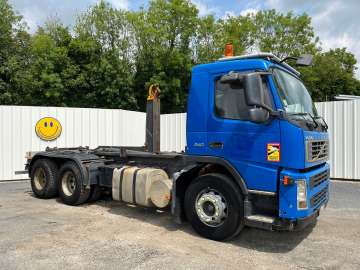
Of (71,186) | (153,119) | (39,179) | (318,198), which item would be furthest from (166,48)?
(318,198)

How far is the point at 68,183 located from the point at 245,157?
4771mm

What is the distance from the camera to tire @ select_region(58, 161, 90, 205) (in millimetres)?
7715

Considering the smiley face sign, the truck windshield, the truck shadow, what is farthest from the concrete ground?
the smiley face sign

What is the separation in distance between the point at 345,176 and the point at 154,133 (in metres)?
7.44

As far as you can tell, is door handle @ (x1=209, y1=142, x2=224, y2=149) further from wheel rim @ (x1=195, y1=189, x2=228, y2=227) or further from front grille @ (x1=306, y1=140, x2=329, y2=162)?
front grille @ (x1=306, y1=140, x2=329, y2=162)

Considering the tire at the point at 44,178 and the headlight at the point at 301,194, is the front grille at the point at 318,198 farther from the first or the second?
the tire at the point at 44,178

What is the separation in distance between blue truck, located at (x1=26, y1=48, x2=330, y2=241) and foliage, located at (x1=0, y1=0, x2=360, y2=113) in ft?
65.0

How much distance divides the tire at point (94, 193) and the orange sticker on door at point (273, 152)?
4522 mm

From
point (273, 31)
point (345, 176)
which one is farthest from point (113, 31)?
point (345, 176)

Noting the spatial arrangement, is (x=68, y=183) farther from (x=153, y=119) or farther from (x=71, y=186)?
(x=153, y=119)

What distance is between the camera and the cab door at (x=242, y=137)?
16.1 feet

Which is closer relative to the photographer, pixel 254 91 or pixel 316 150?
pixel 254 91

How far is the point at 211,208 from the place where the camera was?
5.44 m

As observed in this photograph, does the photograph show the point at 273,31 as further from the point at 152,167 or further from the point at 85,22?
the point at 152,167
